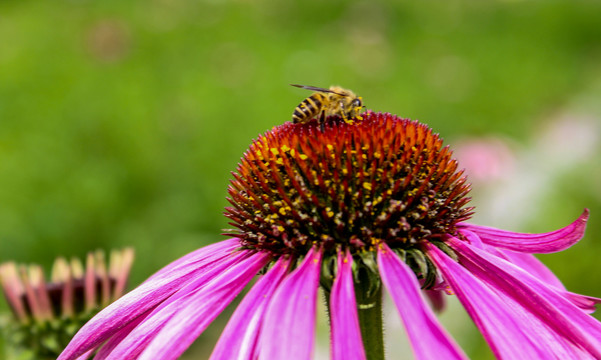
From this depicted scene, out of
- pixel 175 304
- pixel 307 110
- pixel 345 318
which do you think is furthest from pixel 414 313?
pixel 307 110

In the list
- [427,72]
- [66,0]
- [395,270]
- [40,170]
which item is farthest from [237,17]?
[395,270]

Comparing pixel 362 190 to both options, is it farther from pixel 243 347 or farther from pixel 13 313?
pixel 13 313

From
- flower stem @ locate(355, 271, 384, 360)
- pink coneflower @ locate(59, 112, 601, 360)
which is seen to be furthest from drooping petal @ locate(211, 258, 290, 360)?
flower stem @ locate(355, 271, 384, 360)

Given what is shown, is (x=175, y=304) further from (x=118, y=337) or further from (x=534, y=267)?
(x=534, y=267)

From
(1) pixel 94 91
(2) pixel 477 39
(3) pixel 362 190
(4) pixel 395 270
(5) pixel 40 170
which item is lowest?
(4) pixel 395 270

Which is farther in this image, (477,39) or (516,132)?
(477,39)

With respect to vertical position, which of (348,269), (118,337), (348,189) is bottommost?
(118,337)

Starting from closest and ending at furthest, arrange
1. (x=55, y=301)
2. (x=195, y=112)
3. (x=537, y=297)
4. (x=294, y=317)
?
(x=294, y=317)
(x=537, y=297)
(x=55, y=301)
(x=195, y=112)

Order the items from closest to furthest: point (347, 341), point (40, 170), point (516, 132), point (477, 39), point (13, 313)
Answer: point (347, 341), point (13, 313), point (40, 170), point (516, 132), point (477, 39)
